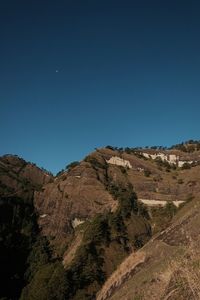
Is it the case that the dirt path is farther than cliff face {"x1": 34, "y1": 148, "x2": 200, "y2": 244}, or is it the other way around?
the dirt path

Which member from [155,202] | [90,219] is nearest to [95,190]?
[90,219]

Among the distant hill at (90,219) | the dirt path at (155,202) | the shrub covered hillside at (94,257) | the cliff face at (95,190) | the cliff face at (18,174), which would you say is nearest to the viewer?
the shrub covered hillside at (94,257)

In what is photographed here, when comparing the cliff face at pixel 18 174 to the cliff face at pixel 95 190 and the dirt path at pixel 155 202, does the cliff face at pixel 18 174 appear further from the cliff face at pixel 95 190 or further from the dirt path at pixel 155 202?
the dirt path at pixel 155 202

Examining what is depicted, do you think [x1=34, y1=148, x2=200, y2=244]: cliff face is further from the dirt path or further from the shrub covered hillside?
the shrub covered hillside

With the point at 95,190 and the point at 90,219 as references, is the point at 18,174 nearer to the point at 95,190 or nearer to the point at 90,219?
the point at 95,190

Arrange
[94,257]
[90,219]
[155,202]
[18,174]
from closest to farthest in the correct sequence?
[94,257]
[90,219]
[155,202]
[18,174]

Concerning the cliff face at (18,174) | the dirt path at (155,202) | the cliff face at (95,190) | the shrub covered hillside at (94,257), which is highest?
the cliff face at (18,174)

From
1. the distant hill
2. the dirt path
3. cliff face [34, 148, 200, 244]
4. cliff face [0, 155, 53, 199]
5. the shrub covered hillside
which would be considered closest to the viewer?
the shrub covered hillside

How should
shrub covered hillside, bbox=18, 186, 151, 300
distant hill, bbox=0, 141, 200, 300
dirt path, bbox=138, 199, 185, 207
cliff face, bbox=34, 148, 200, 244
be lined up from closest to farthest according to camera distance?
shrub covered hillside, bbox=18, 186, 151, 300 → distant hill, bbox=0, 141, 200, 300 → cliff face, bbox=34, 148, 200, 244 → dirt path, bbox=138, 199, 185, 207

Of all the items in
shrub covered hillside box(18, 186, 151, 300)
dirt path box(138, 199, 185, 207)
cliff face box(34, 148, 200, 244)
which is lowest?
shrub covered hillside box(18, 186, 151, 300)

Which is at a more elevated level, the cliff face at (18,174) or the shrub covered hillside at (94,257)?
the cliff face at (18,174)

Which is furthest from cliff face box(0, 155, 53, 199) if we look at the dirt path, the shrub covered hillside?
the shrub covered hillside

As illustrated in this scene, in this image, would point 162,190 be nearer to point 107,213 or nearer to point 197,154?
point 107,213

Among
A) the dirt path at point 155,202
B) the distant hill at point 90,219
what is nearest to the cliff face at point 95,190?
the distant hill at point 90,219
